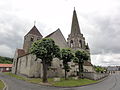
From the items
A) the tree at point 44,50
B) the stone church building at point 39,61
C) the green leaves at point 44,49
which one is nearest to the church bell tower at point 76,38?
the stone church building at point 39,61

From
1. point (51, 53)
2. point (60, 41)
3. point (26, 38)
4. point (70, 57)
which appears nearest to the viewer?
point (51, 53)

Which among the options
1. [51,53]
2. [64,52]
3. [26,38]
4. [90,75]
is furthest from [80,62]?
[26,38]

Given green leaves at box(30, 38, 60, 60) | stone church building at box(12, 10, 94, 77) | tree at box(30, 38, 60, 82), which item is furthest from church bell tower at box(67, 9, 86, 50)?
tree at box(30, 38, 60, 82)

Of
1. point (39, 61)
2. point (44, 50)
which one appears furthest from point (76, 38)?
point (44, 50)

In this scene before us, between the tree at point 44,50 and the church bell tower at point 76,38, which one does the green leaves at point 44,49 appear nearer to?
the tree at point 44,50

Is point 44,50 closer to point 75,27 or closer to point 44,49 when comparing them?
point 44,49

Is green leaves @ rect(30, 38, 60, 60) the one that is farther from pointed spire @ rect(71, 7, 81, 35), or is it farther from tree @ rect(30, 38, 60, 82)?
pointed spire @ rect(71, 7, 81, 35)

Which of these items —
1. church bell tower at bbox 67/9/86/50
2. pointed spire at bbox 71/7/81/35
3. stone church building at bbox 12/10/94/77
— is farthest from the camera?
pointed spire at bbox 71/7/81/35

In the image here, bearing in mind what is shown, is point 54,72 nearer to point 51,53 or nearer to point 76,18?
point 51,53

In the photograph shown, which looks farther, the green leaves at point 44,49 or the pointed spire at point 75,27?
the pointed spire at point 75,27

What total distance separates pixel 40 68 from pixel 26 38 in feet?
57.0

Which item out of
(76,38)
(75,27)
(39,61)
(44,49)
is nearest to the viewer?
(44,49)

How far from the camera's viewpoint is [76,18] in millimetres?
53625

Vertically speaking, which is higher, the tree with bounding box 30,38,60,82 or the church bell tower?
the church bell tower
